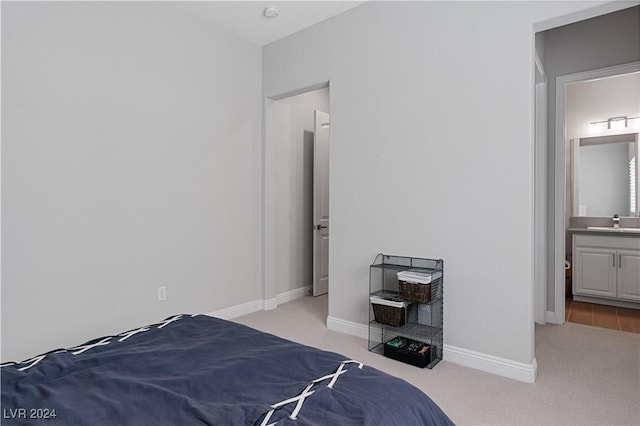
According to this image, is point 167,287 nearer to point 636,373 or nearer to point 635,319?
point 636,373

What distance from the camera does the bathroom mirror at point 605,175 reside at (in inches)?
171

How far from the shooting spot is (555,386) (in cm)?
232

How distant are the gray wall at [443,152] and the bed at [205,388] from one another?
5.25 feet

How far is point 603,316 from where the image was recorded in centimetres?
375

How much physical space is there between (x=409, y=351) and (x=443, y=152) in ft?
4.81

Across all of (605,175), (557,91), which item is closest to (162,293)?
(557,91)

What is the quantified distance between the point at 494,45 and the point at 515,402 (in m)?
2.26

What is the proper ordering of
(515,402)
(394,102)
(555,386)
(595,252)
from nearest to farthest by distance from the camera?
(515,402), (555,386), (394,102), (595,252)

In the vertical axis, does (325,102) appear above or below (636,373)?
above

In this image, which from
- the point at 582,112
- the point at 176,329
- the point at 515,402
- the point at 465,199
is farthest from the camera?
the point at 582,112

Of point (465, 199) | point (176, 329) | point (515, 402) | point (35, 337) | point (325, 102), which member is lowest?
point (515, 402)

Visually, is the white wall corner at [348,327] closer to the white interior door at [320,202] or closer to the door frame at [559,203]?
the white interior door at [320,202]

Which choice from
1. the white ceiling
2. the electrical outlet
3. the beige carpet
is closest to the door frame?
the beige carpet

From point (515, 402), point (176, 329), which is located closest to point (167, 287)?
point (176, 329)
